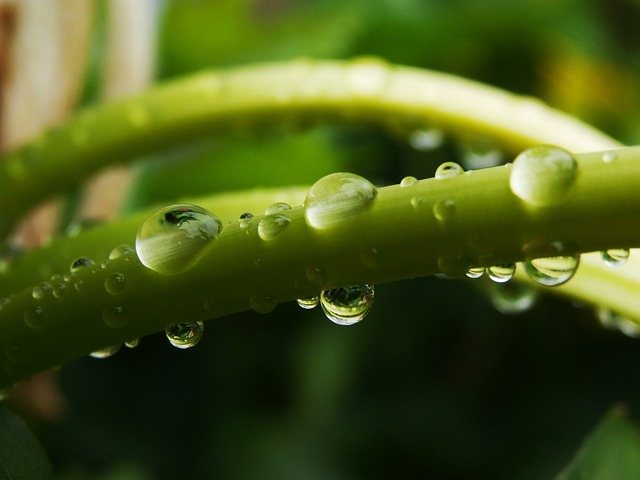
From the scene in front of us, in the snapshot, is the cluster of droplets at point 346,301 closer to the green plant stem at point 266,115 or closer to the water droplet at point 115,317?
the water droplet at point 115,317

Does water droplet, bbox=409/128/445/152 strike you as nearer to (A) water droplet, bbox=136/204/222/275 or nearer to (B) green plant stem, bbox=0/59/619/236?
(B) green plant stem, bbox=0/59/619/236

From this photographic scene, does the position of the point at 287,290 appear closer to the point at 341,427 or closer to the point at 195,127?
the point at 195,127

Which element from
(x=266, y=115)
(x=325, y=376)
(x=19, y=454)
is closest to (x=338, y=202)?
(x=19, y=454)

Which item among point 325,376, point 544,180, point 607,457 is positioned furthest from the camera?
point 325,376

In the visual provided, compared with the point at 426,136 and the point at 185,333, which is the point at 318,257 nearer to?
the point at 185,333

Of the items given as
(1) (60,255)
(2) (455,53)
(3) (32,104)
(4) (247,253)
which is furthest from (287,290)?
(2) (455,53)

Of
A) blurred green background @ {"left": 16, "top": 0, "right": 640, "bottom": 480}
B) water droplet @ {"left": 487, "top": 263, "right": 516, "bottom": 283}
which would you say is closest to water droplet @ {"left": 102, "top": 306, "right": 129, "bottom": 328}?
water droplet @ {"left": 487, "top": 263, "right": 516, "bottom": 283}
